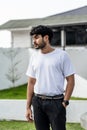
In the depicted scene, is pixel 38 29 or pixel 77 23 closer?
pixel 38 29

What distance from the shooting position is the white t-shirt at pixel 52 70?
5.08m

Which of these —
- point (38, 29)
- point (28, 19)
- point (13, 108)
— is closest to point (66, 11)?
point (28, 19)

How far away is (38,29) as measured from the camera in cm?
517

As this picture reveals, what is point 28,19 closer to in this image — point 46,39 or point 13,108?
point 13,108

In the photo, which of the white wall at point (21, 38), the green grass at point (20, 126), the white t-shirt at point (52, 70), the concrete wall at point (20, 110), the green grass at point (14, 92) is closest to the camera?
the white t-shirt at point (52, 70)

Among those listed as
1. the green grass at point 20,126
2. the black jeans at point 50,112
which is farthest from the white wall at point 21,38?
the black jeans at point 50,112

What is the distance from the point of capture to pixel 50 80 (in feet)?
16.8

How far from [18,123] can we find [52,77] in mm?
5654

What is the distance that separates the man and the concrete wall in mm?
5016

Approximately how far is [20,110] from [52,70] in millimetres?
5881

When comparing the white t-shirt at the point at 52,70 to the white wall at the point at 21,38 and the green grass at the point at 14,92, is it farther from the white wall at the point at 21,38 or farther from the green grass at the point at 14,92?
the white wall at the point at 21,38

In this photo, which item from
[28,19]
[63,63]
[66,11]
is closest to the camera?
[63,63]

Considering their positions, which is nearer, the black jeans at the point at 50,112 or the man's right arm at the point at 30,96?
the black jeans at the point at 50,112

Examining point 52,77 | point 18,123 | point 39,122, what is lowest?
point 18,123
